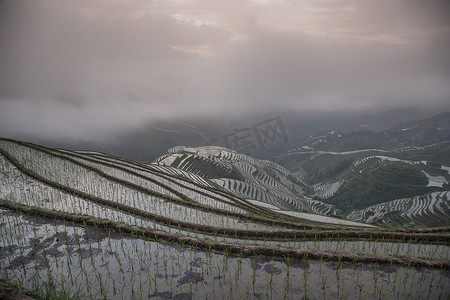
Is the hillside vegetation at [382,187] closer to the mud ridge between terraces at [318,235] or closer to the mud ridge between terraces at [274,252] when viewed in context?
the mud ridge between terraces at [318,235]

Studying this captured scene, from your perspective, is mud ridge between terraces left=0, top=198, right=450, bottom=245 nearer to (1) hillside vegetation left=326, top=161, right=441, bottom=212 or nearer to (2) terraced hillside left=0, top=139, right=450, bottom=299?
(2) terraced hillside left=0, top=139, right=450, bottom=299

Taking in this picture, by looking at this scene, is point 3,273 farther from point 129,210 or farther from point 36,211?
point 129,210

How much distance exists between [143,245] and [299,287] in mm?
3713

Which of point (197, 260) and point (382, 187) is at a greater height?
point (197, 260)

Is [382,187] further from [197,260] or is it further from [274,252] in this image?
[197,260]

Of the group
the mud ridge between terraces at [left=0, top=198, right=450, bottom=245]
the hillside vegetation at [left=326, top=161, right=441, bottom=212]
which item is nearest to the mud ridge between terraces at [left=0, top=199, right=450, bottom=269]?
the mud ridge between terraces at [left=0, top=198, right=450, bottom=245]

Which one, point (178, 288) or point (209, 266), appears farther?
point (209, 266)

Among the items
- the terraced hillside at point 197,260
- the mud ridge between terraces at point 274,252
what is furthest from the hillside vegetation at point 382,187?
the mud ridge between terraces at point 274,252

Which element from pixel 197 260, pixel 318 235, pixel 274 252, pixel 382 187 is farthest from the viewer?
pixel 382 187

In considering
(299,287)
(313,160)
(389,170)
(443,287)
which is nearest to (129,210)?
(299,287)

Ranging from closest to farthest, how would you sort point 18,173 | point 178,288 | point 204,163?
point 178,288 → point 18,173 → point 204,163

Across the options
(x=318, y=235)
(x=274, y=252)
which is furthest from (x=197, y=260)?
(x=318, y=235)

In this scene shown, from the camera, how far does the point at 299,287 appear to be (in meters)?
4.56

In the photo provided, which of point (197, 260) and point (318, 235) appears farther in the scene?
point (318, 235)
